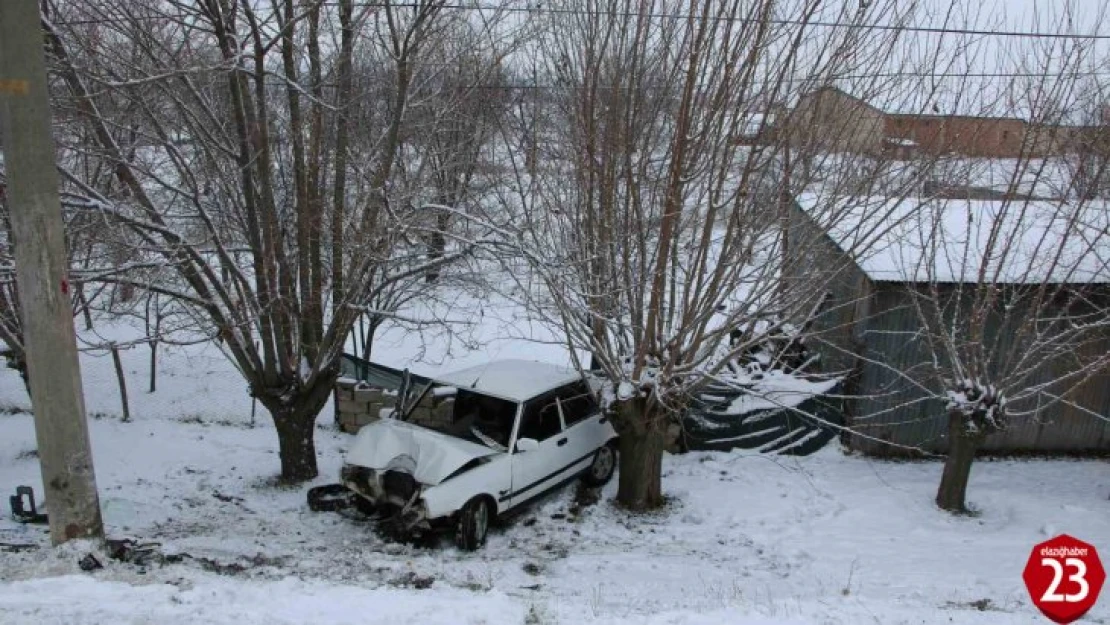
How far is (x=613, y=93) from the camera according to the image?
7.29 meters

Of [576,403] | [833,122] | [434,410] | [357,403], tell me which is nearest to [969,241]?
[833,122]

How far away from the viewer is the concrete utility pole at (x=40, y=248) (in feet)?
16.0

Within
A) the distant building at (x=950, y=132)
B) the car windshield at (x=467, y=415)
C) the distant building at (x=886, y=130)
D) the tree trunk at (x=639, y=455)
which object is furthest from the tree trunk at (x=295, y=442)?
the distant building at (x=950, y=132)

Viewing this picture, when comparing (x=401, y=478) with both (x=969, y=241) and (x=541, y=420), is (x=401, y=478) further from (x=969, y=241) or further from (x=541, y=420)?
(x=969, y=241)

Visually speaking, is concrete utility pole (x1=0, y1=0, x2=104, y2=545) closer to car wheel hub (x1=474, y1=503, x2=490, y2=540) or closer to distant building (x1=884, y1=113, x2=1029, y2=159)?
car wheel hub (x1=474, y1=503, x2=490, y2=540)

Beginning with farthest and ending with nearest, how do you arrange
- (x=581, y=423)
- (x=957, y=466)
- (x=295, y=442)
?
(x=295, y=442) → (x=581, y=423) → (x=957, y=466)

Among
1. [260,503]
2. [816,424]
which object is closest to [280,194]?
[260,503]

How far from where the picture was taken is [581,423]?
30.6 ft

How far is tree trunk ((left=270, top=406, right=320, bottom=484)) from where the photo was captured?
9336 millimetres

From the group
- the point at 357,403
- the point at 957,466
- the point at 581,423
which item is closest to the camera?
the point at 957,466

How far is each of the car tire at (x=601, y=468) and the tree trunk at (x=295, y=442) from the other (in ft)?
10.5

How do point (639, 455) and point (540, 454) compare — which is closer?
point (540, 454)

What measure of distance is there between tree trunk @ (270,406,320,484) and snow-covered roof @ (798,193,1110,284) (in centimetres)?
593

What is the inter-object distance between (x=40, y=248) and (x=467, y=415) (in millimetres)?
4629
